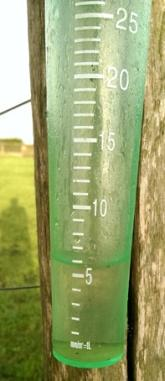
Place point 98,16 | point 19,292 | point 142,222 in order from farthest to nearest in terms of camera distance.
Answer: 1. point 19,292
2. point 142,222
3. point 98,16

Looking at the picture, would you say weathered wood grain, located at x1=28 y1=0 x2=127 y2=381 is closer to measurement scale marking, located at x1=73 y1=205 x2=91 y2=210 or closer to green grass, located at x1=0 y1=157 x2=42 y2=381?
measurement scale marking, located at x1=73 y1=205 x2=91 y2=210

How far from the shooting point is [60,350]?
0.91m

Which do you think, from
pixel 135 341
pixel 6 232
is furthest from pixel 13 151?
pixel 135 341

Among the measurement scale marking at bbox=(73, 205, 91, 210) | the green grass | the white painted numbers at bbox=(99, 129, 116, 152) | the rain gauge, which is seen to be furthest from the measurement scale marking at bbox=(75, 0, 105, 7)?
the green grass

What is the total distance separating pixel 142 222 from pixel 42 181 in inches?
7.2

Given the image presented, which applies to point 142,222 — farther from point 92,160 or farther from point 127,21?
point 127,21

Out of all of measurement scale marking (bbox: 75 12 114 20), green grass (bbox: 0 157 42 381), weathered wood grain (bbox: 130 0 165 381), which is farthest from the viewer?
green grass (bbox: 0 157 42 381)

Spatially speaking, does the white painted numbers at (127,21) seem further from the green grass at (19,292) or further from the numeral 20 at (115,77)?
the green grass at (19,292)

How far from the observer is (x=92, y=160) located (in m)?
0.86

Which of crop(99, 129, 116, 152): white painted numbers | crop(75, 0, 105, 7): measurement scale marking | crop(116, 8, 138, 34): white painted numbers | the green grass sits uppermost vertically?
crop(75, 0, 105, 7): measurement scale marking

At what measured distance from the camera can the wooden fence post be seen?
1012 millimetres

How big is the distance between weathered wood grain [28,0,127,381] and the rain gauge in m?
0.14

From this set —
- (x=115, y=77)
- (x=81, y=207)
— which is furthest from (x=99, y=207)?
(x=115, y=77)

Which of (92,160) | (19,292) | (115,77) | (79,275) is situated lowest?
(19,292)
